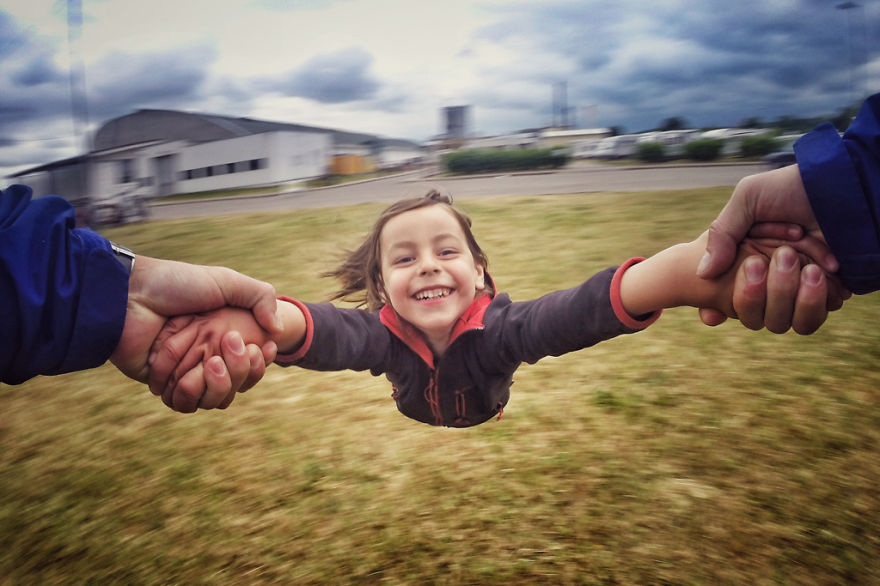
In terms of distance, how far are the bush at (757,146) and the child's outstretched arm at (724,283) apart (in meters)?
0.39

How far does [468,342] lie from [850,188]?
0.59 m

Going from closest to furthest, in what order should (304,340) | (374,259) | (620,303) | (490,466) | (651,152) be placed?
(620,303) < (304,340) < (374,259) < (651,152) < (490,466)

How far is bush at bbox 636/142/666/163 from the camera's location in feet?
3.88

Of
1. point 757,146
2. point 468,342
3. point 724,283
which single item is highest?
point 757,146

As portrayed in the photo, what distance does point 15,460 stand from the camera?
164 cm

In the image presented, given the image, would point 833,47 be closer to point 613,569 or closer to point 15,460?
point 613,569

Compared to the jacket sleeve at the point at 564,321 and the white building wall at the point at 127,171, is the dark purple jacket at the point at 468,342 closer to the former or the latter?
the jacket sleeve at the point at 564,321

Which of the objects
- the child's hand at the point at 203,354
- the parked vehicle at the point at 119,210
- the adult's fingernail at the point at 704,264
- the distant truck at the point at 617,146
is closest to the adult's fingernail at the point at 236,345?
the child's hand at the point at 203,354

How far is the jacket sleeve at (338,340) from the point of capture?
0.97 metres

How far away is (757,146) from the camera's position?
3.62 ft

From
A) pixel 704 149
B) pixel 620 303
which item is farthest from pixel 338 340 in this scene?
pixel 704 149

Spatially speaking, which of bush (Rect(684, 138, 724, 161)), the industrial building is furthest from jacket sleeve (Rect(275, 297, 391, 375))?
bush (Rect(684, 138, 724, 161))

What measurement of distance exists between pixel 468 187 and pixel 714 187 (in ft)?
1.59

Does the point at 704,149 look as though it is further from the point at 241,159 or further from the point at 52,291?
the point at 52,291
